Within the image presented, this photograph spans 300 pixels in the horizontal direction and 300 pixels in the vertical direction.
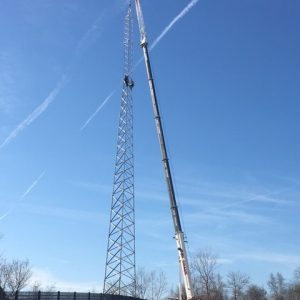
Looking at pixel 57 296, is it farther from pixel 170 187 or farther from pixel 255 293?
pixel 255 293

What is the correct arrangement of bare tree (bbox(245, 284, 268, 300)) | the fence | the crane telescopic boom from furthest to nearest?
1. bare tree (bbox(245, 284, 268, 300))
2. the fence
3. the crane telescopic boom

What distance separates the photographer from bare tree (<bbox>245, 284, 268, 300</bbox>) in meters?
160

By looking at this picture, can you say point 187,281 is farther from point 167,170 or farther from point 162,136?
point 162,136

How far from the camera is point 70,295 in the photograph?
36.6 metres

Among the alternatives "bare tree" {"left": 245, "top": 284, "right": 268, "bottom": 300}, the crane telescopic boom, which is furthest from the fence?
"bare tree" {"left": 245, "top": 284, "right": 268, "bottom": 300}

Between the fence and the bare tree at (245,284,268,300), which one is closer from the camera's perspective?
the fence

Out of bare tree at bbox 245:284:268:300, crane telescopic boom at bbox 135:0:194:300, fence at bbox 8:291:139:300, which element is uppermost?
bare tree at bbox 245:284:268:300

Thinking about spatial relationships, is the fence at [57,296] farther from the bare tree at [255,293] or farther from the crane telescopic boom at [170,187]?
the bare tree at [255,293]

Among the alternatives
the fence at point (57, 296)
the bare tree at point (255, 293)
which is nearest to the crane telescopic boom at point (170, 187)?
the fence at point (57, 296)

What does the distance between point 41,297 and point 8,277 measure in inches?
2528

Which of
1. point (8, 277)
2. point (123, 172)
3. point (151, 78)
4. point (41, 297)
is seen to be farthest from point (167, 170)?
point (8, 277)

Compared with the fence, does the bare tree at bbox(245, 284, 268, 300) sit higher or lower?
higher

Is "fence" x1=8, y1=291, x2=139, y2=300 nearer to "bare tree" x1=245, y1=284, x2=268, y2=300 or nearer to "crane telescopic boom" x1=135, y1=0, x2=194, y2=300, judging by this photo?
"crane telescopic boom" x1=135, y1=0, x2=194, y2=300

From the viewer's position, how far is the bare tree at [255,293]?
16045 centimetres
